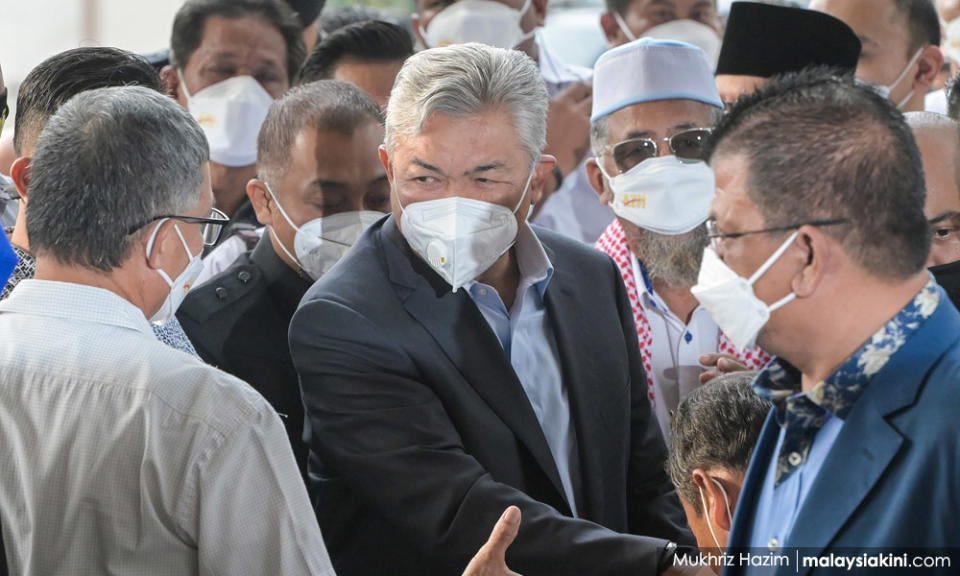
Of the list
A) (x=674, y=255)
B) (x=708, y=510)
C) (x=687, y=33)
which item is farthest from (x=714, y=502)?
(x=687, y=33)

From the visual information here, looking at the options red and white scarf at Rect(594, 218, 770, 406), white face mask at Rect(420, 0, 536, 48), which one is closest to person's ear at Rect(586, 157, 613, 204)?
red and white scarf at Rect(594, 218, 770, 406)

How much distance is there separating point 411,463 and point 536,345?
0.48 meters

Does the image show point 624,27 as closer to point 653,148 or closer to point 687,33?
point 687,33

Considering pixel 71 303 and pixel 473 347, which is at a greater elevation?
pixel 71 303

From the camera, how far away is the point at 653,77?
12.7 ft

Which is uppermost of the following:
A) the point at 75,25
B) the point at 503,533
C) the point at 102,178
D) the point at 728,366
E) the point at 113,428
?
the point at 102,178

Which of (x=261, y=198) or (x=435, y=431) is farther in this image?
(x=261, y=198)

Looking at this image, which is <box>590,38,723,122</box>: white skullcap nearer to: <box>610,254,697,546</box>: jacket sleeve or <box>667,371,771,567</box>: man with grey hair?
<box>610,254,697,546</box>: jacket sleeve

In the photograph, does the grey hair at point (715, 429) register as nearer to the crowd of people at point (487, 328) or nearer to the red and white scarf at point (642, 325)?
the crowd of people at point (487, 328)

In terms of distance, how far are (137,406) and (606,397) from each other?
1.21 meters

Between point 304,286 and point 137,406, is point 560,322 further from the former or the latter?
point 137,406

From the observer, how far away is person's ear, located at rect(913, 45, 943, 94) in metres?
4.77

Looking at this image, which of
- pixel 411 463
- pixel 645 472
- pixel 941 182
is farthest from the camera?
pixel 941 182

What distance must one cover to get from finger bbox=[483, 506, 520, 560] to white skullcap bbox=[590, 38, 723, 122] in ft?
5.73
